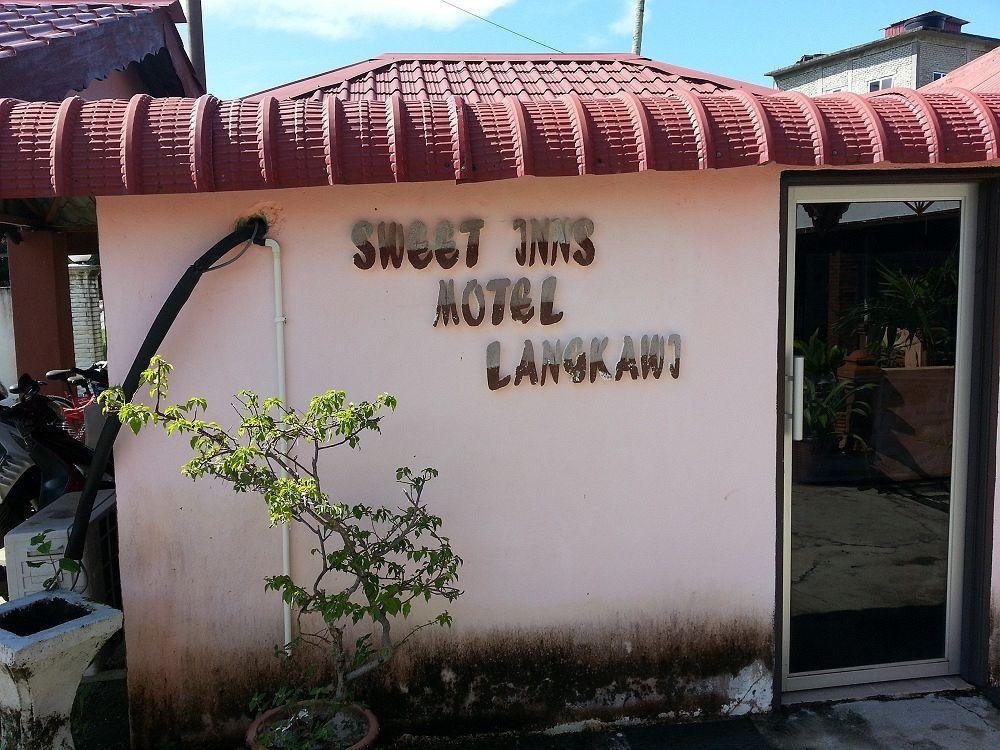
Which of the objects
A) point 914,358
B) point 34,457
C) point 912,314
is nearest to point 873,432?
point 914,358

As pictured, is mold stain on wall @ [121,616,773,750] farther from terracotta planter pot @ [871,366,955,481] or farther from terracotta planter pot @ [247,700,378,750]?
terracotta planter pot @ [871,366,955,481]

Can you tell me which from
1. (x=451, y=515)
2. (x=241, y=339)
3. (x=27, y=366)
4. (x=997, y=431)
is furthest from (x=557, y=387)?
(x=27, y=366)

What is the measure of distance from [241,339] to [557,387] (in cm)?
136

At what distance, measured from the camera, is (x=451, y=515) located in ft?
12.0

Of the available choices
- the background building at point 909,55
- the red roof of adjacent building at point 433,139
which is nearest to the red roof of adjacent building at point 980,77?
the red roof of adjacent building at point 433,139

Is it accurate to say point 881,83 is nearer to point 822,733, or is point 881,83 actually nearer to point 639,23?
point 639,23

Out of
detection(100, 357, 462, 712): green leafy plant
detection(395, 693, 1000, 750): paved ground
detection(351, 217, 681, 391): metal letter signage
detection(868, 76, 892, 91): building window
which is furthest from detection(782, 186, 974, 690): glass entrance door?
detection(868, 76, 892, 91): building window

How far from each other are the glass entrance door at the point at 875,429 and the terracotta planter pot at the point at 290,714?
6.64 ft

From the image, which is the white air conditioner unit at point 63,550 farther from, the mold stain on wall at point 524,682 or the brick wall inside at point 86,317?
the brick wall inside at point 86,317

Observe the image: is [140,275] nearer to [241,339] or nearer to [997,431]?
[241,339]

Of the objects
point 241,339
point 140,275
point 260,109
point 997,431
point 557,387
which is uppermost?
point 260,109

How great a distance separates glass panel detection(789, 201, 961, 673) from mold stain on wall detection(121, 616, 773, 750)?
54 cm

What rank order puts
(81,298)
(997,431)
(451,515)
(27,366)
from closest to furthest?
(451,515)
(997,431)
(27,366)
(81,298)

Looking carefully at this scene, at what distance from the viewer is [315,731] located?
3.25 meters
